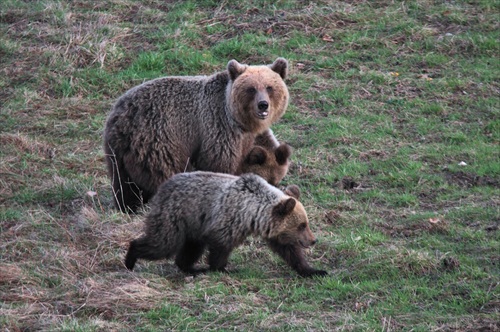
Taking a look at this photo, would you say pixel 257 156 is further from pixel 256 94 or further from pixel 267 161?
pixel 256 94

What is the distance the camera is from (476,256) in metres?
8.23

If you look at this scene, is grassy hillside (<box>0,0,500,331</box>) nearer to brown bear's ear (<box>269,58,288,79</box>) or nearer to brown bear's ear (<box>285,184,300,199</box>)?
brown bear's ear (<box>285,184,300,199</box>)

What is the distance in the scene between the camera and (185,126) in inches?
364

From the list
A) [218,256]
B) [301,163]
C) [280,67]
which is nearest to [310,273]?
[218,256]

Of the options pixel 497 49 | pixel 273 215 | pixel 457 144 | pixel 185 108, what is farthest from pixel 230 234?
pixel 497 49

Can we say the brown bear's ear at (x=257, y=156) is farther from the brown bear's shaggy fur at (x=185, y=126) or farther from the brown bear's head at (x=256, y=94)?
the brown bear's head at (x=256, y=94)

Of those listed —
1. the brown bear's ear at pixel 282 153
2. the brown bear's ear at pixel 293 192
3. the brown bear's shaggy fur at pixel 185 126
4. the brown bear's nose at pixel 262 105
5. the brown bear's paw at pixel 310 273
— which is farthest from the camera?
the brown bear's ear at pixel 282 153

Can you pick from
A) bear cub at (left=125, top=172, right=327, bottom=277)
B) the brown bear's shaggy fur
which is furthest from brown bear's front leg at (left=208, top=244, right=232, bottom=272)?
the brown bear's shaggy fur

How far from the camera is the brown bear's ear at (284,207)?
25.0ft

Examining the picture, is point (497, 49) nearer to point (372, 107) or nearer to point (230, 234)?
point (372, 107)

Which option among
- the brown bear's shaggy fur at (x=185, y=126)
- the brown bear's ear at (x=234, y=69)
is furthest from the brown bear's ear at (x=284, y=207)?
the brown bear's ear at (x=234, y=69)

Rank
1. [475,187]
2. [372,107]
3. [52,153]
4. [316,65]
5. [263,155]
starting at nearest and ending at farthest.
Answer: [263,155] < [475,187] < [52,153] < [372,107] < [316,65]

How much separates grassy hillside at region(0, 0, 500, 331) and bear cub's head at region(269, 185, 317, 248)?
1.05 ft

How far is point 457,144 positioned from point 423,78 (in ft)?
6.23
